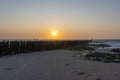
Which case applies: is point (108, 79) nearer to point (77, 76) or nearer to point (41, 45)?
point (77, 76)

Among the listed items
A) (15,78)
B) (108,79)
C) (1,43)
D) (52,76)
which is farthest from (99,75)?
(1,43)

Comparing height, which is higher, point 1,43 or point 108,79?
point 1,43

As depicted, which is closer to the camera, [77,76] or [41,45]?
[77,76]

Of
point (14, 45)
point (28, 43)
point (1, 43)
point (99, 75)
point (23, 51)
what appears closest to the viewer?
point (99, 75)

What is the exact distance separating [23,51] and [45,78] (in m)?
16.1

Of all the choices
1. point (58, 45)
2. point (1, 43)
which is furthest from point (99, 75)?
point (58, 45)

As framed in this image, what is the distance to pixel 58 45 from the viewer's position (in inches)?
1543

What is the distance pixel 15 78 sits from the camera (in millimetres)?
9062

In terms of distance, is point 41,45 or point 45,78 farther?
point 41,45

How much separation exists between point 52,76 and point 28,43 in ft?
56.5

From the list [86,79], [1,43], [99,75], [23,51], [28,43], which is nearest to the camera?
[86,79]

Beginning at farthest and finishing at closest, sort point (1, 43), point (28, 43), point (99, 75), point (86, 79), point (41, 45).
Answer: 1. point (41, 45)
2. point (28, 43)
3. point (1, 43)
4. point (99, 75)
5. point (86, 79)

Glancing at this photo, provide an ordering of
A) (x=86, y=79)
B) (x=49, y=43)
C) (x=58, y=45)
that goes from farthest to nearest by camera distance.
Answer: (x=58, y=45)
(x=49, y=43)
(x=86, y=79)

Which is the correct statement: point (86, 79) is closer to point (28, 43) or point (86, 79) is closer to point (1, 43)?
point (1, 43)
